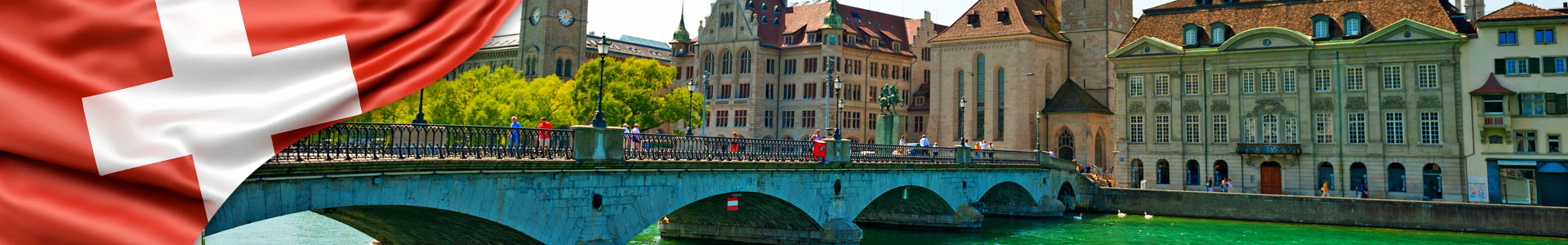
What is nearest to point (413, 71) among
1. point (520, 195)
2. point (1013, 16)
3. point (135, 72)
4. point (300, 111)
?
point (300, 111)

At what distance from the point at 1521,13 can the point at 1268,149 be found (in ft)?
42.9

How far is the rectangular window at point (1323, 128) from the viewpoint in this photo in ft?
187

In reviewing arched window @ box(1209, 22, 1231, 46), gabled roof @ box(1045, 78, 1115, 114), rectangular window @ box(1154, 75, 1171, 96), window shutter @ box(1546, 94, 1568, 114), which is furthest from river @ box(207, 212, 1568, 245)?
gabled roof @ box(1045, 78, 1115, 114)

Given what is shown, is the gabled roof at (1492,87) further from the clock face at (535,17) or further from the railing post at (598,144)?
the clock face at (535,17)

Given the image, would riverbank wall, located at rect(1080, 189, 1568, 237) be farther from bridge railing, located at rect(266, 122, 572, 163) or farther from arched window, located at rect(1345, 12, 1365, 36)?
bridge railing, located at rect(266, 122, 572, 163)

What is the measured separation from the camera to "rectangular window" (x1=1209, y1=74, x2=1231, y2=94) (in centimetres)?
6016

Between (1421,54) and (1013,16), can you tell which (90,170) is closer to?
(1421,54)

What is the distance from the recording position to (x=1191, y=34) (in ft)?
204

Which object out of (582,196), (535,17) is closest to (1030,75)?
(535,17)

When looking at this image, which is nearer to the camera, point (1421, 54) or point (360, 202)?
point (360, 202)

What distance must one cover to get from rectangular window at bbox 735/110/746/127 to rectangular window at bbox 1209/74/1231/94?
37184 mm

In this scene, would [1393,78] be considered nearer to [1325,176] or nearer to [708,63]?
[1325,176]

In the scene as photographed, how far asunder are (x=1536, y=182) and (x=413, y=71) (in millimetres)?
56931

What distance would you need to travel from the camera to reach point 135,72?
8.36 m
